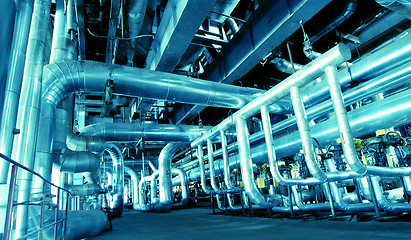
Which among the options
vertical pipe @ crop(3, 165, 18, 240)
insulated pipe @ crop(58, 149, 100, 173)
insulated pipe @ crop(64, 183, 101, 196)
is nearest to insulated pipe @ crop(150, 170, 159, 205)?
insulated pipe @ crop(64, 183, 101, 196)

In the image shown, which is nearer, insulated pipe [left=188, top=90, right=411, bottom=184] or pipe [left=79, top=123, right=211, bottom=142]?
insulated pipe [left=188, top=90, right=411, bottom=184]

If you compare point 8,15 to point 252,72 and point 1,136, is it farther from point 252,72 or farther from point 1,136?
point 252,72

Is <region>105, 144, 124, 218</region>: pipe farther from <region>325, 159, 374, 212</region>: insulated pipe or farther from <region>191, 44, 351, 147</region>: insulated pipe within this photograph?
<region>325, 159, 374, 212</region>: insulated pipe

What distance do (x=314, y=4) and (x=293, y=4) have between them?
326mm

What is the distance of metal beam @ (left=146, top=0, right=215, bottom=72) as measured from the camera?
3616mm

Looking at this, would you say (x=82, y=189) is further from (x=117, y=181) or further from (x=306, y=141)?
(x=306, y=141)

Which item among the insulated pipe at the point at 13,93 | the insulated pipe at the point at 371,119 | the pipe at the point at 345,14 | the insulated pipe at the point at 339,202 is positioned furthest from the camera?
the insulated pipe at the point at 339,202

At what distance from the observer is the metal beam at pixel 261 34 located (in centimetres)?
369

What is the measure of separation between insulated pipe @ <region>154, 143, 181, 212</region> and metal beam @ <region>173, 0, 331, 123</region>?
14.3ft

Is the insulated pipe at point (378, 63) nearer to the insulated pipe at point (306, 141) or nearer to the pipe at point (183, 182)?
the insulated pipe at point (306, 141)

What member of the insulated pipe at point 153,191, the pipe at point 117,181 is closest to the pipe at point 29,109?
the pipe at point 117,181

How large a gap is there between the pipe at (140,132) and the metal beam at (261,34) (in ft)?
6.34

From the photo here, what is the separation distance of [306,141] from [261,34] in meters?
2.01

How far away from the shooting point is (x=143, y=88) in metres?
4.30
